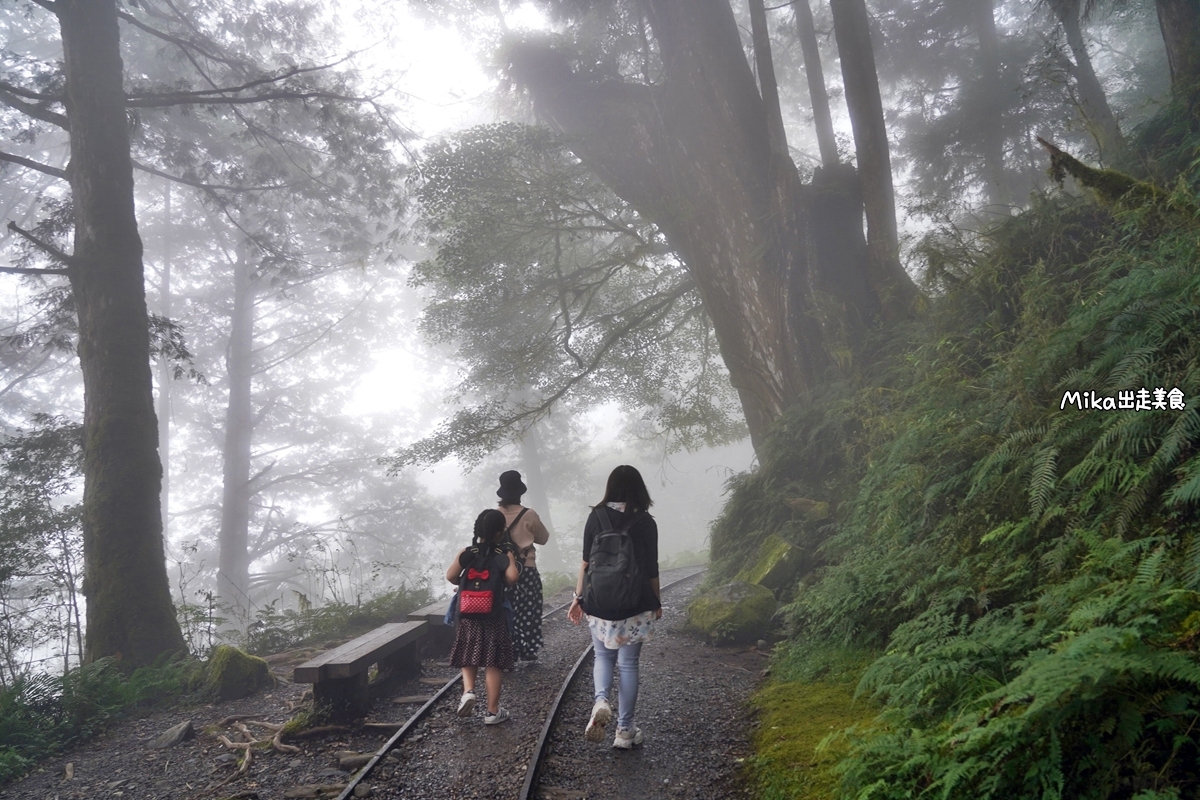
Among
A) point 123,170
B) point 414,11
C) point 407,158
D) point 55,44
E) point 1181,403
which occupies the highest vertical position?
point 55,44

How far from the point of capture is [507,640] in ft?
17.8

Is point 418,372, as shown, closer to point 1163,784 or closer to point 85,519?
point 85,519

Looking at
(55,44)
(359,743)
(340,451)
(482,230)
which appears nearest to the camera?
(359,743)

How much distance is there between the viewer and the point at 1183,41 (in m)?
7.25

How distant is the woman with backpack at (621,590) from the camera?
14.4 feet

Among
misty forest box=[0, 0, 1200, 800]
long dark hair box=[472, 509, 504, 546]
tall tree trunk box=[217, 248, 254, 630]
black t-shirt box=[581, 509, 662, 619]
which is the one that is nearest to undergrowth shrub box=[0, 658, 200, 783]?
misty forest box=[0, 0, 1200, 800]

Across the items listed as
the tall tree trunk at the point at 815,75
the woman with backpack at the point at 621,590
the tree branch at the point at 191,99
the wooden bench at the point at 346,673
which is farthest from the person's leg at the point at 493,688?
the tall tree trunk at the point at 815,75

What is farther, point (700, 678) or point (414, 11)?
point (414, 11)

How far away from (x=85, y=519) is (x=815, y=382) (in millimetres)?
9803

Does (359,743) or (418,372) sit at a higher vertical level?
(418,372)

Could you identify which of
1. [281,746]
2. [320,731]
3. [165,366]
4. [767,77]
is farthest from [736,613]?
[165,366]

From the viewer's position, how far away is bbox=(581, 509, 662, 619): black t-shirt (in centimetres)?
442

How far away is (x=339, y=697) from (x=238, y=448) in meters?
18.0

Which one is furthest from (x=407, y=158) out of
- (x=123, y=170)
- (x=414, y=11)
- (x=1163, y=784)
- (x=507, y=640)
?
(x=1163, y=784)
